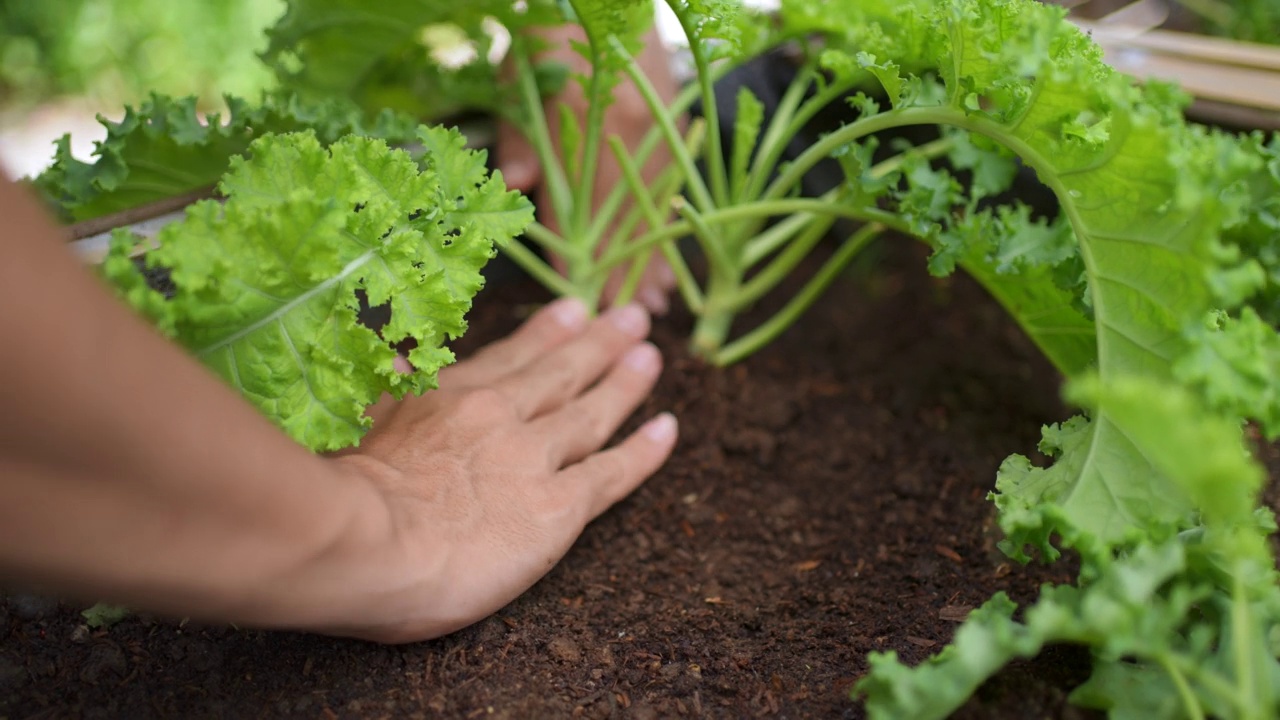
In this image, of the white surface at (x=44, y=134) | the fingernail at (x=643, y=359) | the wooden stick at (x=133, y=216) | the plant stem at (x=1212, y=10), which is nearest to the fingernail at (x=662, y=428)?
the fingernail at (x=643, y=359)

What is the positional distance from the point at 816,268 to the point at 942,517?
→ 0.94 metres

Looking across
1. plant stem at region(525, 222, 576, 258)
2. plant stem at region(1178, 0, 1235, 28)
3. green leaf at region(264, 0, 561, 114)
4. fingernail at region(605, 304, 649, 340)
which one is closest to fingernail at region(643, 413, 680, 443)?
fingernail at region(605, 304, 649, 340)

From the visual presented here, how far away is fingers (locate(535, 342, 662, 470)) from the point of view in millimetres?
1647

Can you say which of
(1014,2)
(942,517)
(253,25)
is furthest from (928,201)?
(253,25)

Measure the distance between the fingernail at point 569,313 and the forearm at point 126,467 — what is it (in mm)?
927

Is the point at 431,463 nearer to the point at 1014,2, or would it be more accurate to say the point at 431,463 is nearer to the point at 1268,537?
the point at 1014,2

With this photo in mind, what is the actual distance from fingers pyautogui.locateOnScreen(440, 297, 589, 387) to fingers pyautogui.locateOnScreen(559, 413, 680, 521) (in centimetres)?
26

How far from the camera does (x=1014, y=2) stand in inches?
52.4

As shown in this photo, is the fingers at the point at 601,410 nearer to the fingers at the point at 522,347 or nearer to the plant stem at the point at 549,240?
the fingers at the point at 522,347

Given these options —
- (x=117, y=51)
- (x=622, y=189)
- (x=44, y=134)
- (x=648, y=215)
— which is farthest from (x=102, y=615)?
(x=117, y=51)

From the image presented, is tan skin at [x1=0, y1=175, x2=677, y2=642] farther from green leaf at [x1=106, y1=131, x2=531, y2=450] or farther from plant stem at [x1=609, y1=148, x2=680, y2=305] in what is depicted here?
plant stem at [x1=609, y1=148, x2=680, y2=305]

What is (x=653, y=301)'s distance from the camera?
221 centimetres

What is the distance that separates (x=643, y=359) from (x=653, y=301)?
34 centimetres

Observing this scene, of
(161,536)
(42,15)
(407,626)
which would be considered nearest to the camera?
(161,536)
